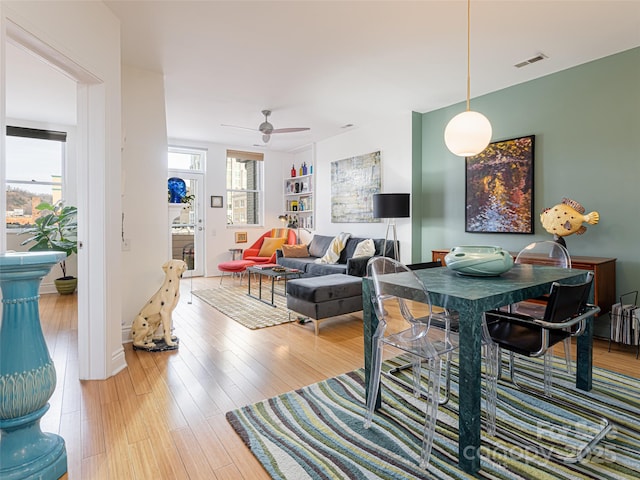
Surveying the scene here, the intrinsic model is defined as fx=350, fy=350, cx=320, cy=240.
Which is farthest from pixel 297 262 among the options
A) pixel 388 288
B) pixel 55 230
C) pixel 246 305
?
pixel 388 288

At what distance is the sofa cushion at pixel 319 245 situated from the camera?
260 inches

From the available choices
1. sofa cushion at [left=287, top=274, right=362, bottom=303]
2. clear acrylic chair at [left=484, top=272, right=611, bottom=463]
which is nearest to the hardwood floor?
sofa cushion at [left=287, top=274, right=362, bottom=303]

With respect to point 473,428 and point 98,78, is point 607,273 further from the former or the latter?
point 98,78

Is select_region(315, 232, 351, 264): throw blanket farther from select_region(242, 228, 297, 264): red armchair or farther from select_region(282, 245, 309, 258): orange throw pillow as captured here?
select_region(242, 228, 297, 264): red armchair

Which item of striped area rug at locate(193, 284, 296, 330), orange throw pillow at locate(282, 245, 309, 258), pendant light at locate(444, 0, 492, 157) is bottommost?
striped area rug at locate(193, 284, 296, 330)

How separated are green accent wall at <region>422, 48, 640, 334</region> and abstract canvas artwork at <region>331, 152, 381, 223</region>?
1862 millimetres

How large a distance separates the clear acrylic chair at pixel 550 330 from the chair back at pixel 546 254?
23.0 inches

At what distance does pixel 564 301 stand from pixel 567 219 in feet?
6.37

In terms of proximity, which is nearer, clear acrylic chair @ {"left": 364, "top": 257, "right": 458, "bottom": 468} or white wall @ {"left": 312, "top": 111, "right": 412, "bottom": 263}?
clear acrylic chair @ {"left": 364, "top": 257, "right": 458, "bottom": 468}

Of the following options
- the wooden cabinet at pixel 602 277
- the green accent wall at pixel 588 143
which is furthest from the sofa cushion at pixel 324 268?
the wooden cabinet at pixel 602 277

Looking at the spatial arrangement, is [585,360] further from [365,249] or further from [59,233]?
[59,233]

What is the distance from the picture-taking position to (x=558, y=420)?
1.99 meters

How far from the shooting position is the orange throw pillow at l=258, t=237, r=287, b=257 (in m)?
7.11

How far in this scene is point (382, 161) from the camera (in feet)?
18.5
